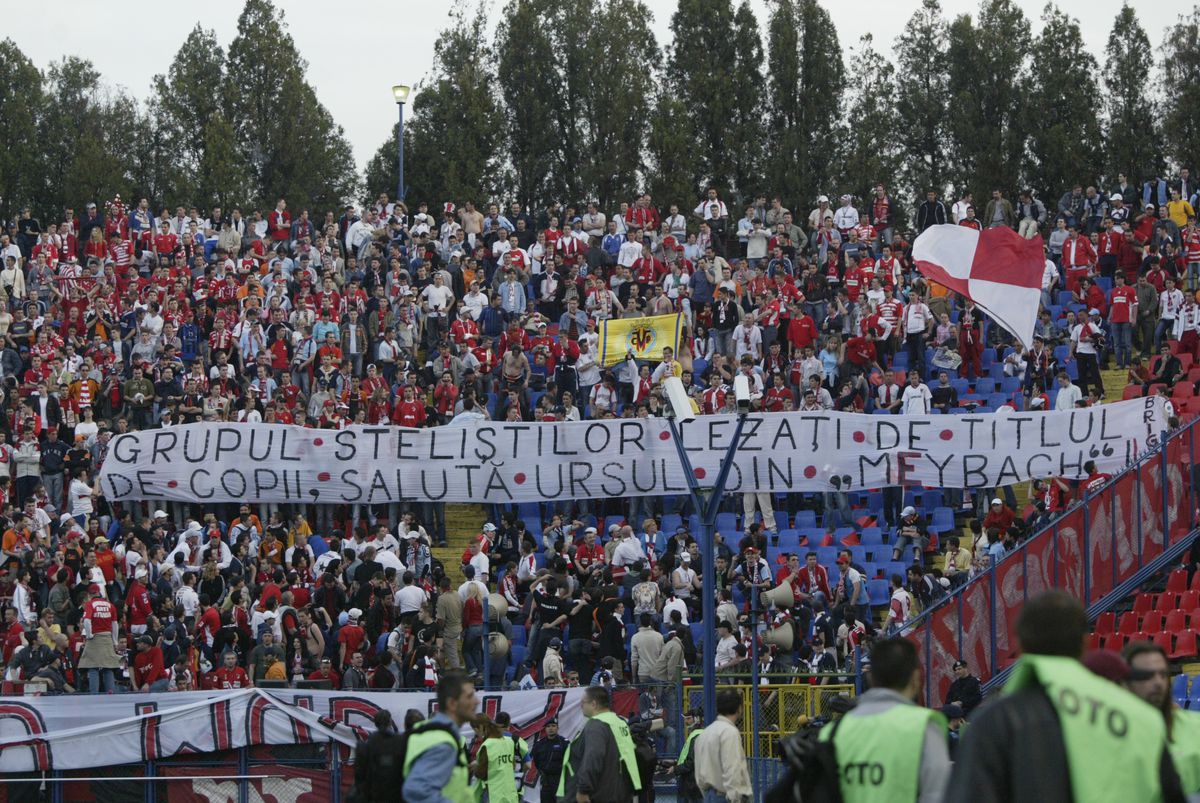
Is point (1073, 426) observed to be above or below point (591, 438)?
above

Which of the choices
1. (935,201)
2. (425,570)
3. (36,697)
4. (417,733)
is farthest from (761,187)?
(417,733)

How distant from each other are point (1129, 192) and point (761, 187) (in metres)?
22.4

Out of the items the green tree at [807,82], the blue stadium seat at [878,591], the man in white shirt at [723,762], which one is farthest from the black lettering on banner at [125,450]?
the green tree at [807,82]

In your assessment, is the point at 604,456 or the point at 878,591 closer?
the point at 878,591

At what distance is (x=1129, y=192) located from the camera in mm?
35219

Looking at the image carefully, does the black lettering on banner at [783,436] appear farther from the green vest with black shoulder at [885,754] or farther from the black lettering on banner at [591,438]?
the green vest with black shoulder at [885,754]

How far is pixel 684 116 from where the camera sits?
182 feet

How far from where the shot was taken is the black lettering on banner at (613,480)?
27.3 m

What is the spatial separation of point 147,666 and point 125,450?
6.05m

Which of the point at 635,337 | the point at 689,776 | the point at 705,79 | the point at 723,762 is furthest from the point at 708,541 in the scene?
the point at 705,79

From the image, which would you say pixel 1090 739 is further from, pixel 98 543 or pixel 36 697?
pixel 98 543

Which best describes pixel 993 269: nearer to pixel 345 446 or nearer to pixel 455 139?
pixel 345 446

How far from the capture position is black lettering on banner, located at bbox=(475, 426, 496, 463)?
27.7m

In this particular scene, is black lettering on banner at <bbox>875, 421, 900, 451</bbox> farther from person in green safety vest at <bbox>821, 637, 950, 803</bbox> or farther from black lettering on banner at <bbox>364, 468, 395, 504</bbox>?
person in green safety vest at <bbox>821, 637, 950, 803</bbox>
